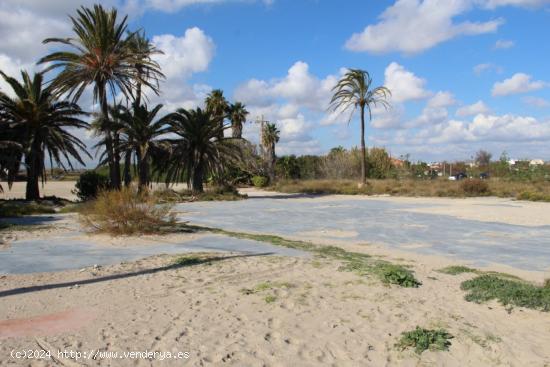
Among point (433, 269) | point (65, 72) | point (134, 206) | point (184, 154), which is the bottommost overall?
point (433, 269)

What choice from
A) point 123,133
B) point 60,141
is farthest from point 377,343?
point 123,133

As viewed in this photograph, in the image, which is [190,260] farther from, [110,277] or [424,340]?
[424,340]

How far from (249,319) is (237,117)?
44377 millimetres

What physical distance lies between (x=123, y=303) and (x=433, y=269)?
19.1ft

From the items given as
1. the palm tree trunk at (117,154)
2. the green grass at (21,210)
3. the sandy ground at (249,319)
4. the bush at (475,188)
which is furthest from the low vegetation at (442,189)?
the sandy ground at (249,319)

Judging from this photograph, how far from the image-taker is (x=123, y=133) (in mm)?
28219

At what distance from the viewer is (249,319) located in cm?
594

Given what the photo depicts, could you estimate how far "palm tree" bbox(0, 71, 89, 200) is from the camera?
23781mm

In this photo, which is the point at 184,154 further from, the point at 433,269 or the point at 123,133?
the point at 433,269

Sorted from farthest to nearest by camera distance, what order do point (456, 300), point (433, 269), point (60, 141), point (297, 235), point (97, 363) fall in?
point (60, 141) → point (297, 235) → point (433, 269) → point (456, 300) → point (97, 363)

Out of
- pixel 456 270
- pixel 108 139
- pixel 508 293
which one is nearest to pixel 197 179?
pixel 108 139

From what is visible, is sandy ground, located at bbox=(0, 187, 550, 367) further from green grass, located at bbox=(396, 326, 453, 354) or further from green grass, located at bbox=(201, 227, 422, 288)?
green grass, located at bbox=(201, 227, 422, 288)

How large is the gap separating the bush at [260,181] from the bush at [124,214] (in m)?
35.6

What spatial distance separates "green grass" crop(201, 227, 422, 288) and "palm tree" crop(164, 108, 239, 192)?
17787 mm
